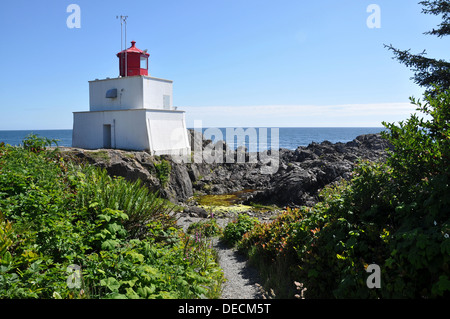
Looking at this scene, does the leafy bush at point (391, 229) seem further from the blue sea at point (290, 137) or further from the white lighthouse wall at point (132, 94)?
the blue sea at point (290, 137)

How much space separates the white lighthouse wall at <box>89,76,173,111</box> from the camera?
2294cm

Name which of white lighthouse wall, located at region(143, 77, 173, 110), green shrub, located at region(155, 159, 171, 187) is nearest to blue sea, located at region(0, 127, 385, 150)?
white lighthouse wall, located at region(143, 77, 173, 110)

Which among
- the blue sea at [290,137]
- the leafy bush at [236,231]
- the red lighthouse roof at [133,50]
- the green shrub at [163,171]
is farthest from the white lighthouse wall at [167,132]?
the blue sea at [290,137]

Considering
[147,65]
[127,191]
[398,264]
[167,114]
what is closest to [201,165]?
[167,114]

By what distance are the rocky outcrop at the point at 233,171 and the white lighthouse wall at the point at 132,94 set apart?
14.8 ft

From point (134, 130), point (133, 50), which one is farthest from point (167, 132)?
point (133, 50)

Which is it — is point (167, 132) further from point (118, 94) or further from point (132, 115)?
point (118, 94)

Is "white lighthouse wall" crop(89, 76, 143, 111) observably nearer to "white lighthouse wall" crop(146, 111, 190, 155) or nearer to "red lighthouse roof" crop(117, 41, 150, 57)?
"white lighthouse wall" crop(146, 111, 190, 155)

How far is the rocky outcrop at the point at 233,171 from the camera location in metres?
17.9

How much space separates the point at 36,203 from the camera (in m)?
4.75

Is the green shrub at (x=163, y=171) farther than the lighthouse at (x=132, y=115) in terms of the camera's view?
No

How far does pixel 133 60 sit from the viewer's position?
23.4 metres

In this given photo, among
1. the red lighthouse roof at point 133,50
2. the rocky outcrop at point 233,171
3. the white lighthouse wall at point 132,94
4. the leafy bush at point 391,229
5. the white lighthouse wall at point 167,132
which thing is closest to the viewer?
the leafy bush at point 391,229

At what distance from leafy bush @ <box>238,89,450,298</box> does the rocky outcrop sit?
24.2 feet
